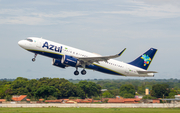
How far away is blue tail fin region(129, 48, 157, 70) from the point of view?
63.2m

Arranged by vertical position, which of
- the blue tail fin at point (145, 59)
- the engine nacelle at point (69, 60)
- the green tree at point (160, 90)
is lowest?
the green tree at point (160, 90)

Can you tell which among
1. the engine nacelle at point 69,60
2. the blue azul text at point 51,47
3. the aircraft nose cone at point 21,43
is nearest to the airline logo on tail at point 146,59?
the engine nacelle at point 69,60

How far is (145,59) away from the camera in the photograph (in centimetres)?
6394

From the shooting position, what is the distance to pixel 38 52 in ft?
174

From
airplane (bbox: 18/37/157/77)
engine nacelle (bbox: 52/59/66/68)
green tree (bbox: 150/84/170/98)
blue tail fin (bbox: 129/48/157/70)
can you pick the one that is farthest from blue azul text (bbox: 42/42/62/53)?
green tree (bbox: 150/84/170/98)

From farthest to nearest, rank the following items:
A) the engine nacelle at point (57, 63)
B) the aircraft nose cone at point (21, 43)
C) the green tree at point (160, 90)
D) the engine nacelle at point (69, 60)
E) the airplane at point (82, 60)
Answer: the green tree at point (160, 90)
the engine nacelle at point (57, 63)
the engine nacelle at point (69, 60)
the airplane at point (82, 60)
the aircraft nose cone at point (21, 43)

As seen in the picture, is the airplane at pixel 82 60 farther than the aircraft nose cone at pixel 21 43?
Yes

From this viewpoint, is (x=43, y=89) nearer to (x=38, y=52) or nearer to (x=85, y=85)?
(x=85, y=85)

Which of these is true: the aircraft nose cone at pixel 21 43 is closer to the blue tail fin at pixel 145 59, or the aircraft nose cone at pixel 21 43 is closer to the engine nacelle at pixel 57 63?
the engine nacelle at pixel 57 63

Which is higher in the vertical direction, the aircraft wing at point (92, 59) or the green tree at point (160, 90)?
the aircraft wing at point (92, 59)

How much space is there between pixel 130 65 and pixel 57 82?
51908mm

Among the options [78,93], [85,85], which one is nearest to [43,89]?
[78,93]

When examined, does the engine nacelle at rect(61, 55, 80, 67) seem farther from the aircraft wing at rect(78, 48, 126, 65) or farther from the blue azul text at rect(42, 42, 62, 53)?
the blue azul text at rect(42, 42, 62, 53)

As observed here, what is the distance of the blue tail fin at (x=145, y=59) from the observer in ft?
207
